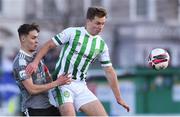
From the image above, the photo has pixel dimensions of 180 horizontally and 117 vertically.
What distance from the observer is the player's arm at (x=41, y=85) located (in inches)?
281

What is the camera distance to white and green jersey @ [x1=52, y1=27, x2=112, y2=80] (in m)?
7.39

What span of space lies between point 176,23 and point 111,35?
4.01m

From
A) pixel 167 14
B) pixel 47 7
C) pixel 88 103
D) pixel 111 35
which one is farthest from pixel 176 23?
pixel 88 103

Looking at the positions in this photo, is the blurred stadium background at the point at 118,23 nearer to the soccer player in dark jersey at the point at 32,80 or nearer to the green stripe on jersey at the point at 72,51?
the soccer player in dark jersey at the point at 32,80

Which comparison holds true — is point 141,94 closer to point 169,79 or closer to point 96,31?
point 169,79

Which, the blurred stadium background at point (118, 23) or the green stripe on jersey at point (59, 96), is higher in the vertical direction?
the green stripe on jersey at point (59, 96)

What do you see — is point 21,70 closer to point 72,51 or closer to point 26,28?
point 26,28

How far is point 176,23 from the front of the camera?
36594mm

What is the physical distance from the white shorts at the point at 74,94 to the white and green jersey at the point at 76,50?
0.11 m

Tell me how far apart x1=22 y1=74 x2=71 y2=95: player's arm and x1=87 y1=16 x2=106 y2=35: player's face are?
2.07 feet

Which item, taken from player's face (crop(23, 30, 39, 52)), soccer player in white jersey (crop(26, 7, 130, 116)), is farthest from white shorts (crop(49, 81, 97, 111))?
player's face (crop(23, 30, 39, 52))

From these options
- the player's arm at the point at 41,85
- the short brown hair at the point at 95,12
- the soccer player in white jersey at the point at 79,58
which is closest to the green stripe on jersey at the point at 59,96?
the soccer player in white jersey at the point at 79,58

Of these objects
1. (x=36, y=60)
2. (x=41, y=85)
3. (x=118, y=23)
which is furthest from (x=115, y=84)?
(x=118, y=23)

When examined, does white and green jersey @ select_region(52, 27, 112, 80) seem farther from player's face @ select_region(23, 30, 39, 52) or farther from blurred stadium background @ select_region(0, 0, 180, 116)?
blurred stadium background @ select_region(0, 0, 180, 116)
